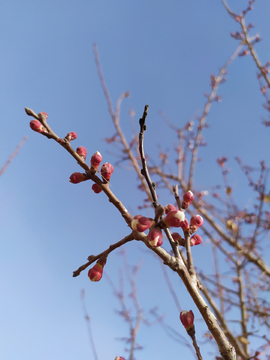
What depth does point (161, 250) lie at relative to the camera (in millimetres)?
1144

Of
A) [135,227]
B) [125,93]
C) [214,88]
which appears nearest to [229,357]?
[135,227]

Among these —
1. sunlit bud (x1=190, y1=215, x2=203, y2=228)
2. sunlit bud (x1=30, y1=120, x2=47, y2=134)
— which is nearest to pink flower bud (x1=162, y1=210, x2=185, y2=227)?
sunlit bud (x1=190, y1=215, x2=203, y2=228)

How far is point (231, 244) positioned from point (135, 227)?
4.20 meters

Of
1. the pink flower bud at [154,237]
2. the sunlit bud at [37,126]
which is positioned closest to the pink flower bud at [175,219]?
the pink flower bud at [154,237]

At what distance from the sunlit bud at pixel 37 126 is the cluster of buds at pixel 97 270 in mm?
845

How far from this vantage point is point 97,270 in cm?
132

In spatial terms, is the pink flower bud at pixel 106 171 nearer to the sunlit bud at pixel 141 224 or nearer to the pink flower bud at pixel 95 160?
the pink flower bud at pixel 95 160

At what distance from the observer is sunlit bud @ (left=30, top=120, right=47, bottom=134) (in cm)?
139

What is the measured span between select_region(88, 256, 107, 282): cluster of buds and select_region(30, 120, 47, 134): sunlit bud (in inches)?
33.3

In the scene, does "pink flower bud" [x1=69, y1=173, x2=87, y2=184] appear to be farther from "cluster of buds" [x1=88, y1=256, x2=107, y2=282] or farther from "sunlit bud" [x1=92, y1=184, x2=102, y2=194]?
"cluster of buds" [x1=88, y1=256, x2=107, y2=282]

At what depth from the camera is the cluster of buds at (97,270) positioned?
51.6 inches

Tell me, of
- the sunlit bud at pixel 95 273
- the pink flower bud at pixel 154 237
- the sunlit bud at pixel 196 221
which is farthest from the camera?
the sunlit bud at pixel 196 221

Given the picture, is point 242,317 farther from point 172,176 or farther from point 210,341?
point 172,176

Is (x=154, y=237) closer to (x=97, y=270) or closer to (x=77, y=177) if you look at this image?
(x=97, y=270)
